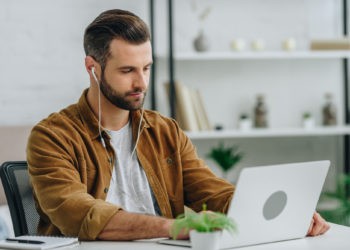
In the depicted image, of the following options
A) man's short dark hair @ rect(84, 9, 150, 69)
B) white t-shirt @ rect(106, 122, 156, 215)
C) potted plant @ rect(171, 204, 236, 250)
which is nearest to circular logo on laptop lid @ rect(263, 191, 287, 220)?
potted plant @ rect(171, 204, 236, 250)

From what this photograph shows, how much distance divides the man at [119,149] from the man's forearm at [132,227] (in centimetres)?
14

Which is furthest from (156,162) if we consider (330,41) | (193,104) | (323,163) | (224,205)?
(330,41)

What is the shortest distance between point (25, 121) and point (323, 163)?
2447mm

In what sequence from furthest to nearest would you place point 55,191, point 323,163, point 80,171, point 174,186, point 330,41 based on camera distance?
1. point 330,41
2. point 174,186
3. point 80,171
4. point 55,191
5. point 323,163

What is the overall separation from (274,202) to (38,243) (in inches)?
20.5

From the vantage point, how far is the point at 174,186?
6.92 ft

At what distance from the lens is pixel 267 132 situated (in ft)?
13.1

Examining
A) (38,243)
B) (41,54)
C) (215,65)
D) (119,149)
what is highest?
(41,54)

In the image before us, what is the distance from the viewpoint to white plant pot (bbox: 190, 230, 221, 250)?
146 centimetres

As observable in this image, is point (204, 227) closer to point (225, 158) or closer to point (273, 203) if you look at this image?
point (273, 203)

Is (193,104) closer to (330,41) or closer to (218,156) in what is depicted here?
(218,156)

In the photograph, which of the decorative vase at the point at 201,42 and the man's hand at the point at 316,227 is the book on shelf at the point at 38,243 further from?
the decorative vase at the point at 201,42

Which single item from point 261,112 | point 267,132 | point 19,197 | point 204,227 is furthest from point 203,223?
point 261,112

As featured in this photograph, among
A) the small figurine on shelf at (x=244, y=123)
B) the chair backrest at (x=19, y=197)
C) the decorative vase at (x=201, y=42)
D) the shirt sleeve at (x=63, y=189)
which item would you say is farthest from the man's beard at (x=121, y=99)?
the small figurine on shelf at (x=244, y=123)
